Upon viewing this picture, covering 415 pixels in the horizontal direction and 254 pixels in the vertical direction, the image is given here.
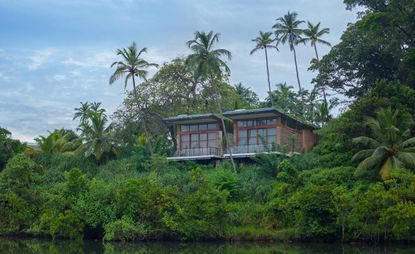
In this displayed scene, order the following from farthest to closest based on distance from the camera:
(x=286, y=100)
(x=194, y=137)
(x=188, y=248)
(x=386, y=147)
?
(x=286, y=100) < (x=194, y=137) < (x=386, y=147) < (x=188, y=248)

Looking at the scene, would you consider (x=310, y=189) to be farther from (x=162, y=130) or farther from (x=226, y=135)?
(x=162, y=130)

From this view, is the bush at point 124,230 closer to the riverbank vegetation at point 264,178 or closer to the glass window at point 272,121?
the riverbank vegetation at point 264,178

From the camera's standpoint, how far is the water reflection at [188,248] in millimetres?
28170

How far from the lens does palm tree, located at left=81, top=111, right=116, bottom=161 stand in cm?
4700

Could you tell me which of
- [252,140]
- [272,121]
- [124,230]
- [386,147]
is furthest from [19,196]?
[386,147]

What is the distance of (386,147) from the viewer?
33.0 metres

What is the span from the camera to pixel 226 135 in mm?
45781

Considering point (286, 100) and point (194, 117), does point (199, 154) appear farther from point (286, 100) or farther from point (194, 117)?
point (286, 100)

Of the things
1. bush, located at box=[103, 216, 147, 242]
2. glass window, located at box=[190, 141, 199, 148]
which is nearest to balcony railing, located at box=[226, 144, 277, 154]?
glass window, located at box=[190, 141, 199, 148]

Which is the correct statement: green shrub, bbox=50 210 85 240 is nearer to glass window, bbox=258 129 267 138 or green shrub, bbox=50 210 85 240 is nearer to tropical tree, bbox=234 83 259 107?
glass window, bbox=258 129 267 138

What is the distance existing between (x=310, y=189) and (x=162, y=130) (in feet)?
81.4

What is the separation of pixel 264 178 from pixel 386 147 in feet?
32.4

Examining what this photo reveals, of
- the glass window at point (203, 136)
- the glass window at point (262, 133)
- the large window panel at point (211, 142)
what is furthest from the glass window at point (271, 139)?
the glass window at point (203, 136)

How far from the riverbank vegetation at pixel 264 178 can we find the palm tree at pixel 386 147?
6cm
